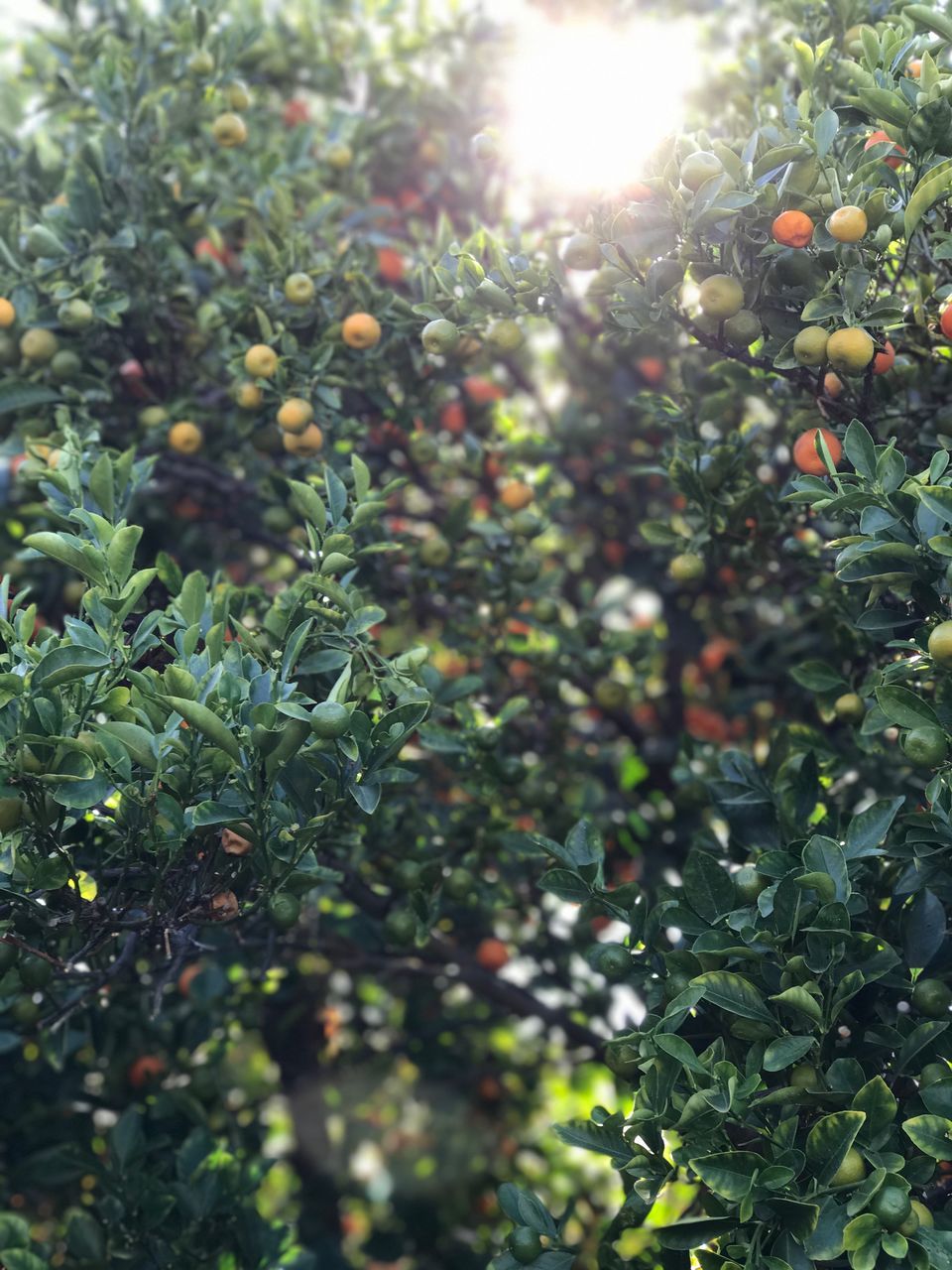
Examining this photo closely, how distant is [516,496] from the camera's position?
12.8ft

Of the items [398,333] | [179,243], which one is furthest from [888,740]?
[179,243]

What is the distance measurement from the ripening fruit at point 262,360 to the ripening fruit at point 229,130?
3.33ft

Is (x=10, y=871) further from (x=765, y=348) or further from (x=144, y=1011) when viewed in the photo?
(x=765, y=348)

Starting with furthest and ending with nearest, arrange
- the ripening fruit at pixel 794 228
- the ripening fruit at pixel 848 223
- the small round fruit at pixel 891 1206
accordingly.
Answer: the ripening fruit at pixel 794 228 < the ripening fruit at pixel 848 223 < the small round fruit at pixel 891 1206

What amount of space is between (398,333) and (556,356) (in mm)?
2213

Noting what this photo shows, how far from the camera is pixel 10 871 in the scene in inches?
86.9

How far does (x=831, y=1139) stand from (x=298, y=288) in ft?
7.96

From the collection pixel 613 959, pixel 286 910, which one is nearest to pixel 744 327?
pixel 613 959

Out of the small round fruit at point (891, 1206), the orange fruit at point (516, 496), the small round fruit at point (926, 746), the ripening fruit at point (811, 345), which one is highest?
the ripening fruit at point (811, 345)

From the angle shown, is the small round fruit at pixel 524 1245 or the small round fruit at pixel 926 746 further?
the small round fruit at pixel 524 1245

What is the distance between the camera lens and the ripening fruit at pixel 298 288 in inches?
126

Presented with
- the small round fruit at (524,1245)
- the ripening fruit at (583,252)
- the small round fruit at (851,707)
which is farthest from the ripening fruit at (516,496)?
the small round fruit at (524,1245)

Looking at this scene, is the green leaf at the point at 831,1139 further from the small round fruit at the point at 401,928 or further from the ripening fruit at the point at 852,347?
the ripening fruit at the point at 852,347

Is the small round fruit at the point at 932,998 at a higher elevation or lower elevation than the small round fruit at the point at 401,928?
higher
